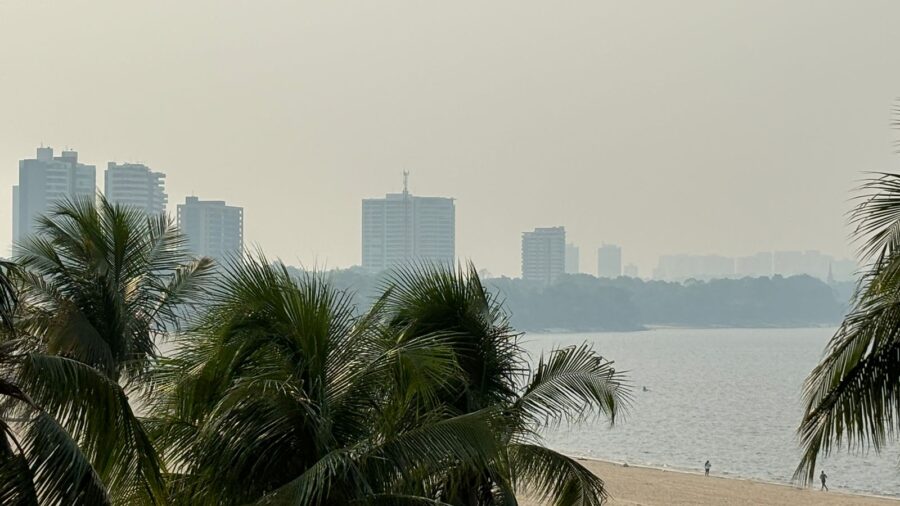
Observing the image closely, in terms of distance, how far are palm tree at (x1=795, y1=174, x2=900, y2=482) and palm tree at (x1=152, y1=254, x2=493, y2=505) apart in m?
3.04

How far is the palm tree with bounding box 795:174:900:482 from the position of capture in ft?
32.2

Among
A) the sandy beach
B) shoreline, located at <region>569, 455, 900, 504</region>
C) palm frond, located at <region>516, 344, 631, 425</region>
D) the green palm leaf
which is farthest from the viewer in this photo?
shoreline, located at <region>569, 455, 900, 504</region>

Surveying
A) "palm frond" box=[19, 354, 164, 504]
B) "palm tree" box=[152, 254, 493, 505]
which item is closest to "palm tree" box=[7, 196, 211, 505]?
"palm frond" box=[19, 354, 164, 504]

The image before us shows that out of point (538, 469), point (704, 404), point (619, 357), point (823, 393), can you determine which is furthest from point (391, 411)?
point (619, 357)

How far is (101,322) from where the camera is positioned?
51.8ft

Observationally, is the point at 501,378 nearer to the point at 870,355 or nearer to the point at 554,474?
the point at 554,474

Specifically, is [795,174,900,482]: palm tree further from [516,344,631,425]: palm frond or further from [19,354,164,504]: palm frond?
[19,354,164,504]: palm frond

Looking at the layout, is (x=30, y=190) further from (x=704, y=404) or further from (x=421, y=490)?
(x=421, y=490)

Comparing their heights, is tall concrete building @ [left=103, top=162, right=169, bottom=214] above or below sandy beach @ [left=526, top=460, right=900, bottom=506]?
above

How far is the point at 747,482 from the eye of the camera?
49062 mm

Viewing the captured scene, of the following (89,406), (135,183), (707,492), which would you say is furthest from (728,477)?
(135,183)

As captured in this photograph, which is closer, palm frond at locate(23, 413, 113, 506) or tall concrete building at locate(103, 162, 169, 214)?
palm frond at locate(23, 413, 113, 506)

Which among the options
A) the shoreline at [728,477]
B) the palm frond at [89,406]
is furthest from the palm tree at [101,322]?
the shoreline at [728,477]

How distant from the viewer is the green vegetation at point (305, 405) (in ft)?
25.4
